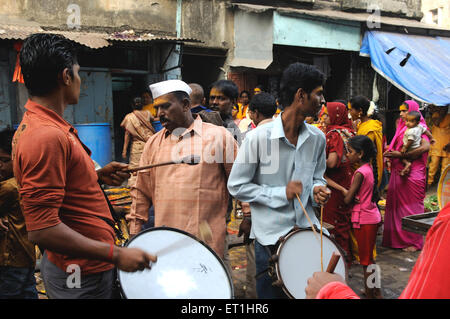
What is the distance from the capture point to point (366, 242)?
4266 mm

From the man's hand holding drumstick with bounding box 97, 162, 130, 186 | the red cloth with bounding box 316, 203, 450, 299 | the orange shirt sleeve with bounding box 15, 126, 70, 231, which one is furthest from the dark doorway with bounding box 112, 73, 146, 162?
the red cloth with bounding box 316, 203, 450, 299

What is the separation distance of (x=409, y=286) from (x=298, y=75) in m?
1.64

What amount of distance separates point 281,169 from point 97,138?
265 inches

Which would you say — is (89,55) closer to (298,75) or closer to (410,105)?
(410,105)

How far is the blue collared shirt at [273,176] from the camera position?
249cm

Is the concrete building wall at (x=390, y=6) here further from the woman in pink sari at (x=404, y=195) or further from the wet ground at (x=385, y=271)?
the wet ground at (x=385, y=271)

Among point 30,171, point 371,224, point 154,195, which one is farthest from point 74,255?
point 371,224

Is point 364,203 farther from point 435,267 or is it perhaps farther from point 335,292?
point 435,267

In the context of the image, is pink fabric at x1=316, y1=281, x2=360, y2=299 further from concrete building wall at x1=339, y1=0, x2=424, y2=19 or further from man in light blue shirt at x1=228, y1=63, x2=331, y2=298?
concrete building wall at x1=339, y1=0, x2=424, y2=19

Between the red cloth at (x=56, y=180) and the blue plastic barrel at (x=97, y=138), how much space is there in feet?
21.8

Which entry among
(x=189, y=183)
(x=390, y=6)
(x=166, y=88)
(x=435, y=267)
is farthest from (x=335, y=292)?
(x=390, y=6)

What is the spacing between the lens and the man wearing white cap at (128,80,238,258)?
2787mm

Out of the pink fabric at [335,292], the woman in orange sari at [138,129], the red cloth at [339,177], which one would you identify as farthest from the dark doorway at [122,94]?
the pink fabric at [335,292]

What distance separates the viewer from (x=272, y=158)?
2561mm
